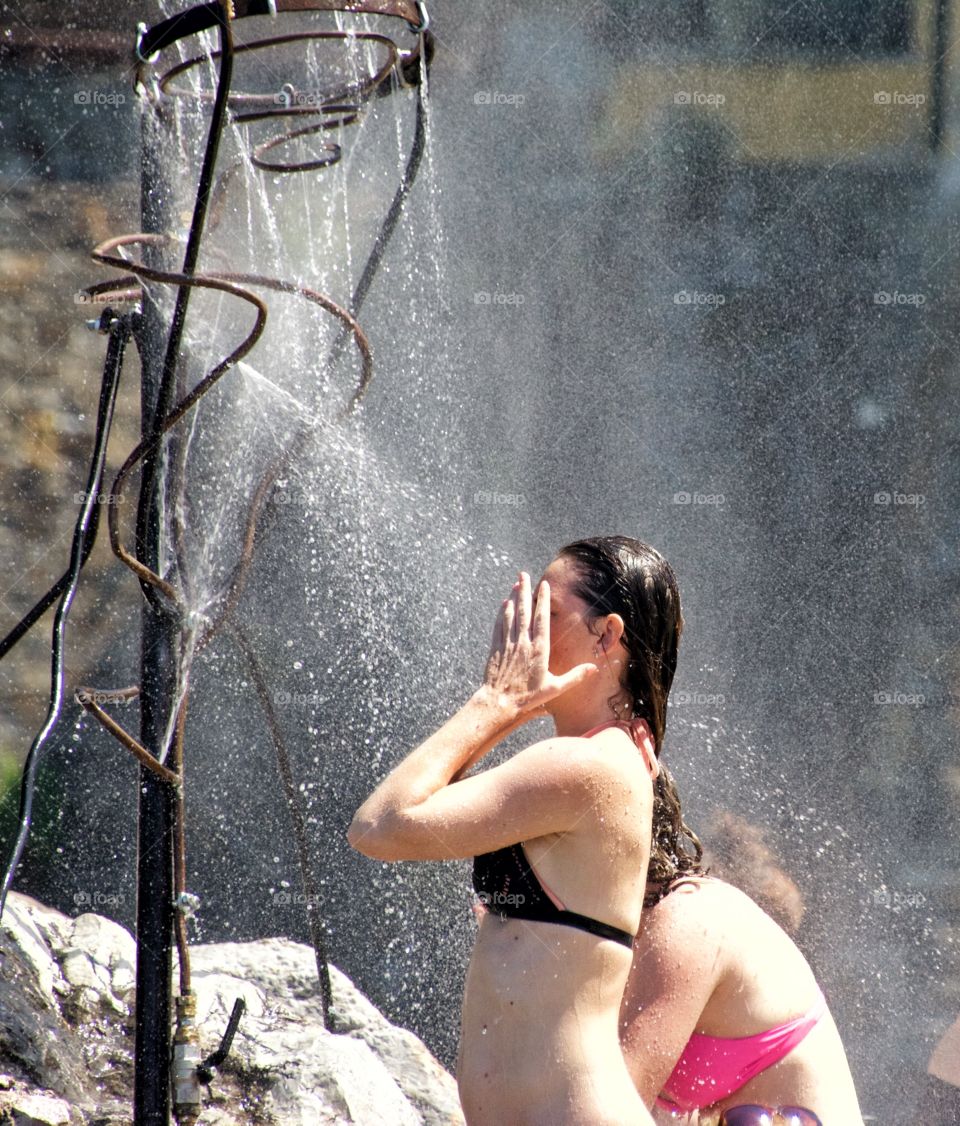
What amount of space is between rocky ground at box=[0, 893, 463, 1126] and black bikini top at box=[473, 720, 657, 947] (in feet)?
3.68

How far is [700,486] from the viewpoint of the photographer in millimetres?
4891

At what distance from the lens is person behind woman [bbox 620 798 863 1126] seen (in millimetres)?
1972

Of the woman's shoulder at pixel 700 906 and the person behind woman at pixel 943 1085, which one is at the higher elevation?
the woman's shoulder at pixel 700 906

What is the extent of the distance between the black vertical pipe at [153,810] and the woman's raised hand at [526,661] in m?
0.80

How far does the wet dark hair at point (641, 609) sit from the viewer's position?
1.99 metres

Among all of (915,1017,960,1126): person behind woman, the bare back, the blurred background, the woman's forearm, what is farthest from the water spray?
(915,1017,960,1126): person behind woman

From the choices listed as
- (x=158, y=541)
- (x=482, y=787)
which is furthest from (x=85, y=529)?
(x=482, y=787)

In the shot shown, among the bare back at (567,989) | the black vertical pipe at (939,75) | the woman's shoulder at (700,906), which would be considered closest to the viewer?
Result: the bare back at (567,989)

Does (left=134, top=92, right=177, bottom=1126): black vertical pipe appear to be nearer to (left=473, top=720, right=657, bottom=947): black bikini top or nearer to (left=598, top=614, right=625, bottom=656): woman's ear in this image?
(left=473, top=720, right=657, bottom=947): black bikini top

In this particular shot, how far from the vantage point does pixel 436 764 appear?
185cm

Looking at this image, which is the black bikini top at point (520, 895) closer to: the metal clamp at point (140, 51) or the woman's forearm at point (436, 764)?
the woman's forearm at point (436, 764)

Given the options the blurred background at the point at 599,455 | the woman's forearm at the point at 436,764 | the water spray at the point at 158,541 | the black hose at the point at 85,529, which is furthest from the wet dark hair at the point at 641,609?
the blurred background at the point at 599,455

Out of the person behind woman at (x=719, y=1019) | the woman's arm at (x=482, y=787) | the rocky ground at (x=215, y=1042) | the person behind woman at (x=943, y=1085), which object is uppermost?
the woman's arm at (x=482, y=787)

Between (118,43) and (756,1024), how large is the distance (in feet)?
14.2
